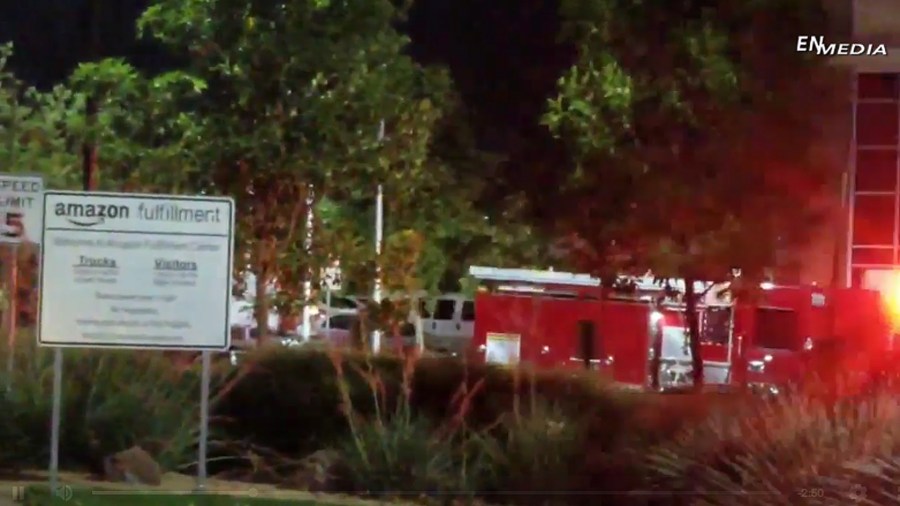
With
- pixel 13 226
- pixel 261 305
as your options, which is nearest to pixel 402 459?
pixel 13 226

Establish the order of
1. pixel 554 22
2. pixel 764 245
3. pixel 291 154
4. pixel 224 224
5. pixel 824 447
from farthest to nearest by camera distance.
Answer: pixel 554 22 < pixel 291 154 < pixel 764 245 < pixel 224 224 < pixel 824 447

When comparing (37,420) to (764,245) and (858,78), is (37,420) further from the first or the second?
(858,78)

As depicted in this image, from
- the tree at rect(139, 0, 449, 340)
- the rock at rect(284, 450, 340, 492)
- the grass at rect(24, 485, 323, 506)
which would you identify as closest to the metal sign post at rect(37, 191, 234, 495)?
the grass at rect(24, 485, 323, 506)

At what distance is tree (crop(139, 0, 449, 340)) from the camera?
66.9 feet

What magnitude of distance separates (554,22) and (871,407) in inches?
807

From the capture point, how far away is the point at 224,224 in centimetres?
1162

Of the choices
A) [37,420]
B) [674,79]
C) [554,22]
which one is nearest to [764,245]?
[674,79]

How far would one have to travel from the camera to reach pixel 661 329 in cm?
2358

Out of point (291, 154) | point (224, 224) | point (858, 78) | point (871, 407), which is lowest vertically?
point (871, 407)

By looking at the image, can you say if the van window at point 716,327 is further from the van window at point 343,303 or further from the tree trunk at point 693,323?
the van window at point 343,303

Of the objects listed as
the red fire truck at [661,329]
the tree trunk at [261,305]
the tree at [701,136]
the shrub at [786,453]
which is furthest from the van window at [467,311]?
the shrub at [786,453]

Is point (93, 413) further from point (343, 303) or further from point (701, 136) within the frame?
point (343, 303)

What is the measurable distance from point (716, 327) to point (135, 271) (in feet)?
44.7

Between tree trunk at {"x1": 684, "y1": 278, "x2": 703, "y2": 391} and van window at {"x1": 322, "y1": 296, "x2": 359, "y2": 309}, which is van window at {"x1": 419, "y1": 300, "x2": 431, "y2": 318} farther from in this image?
tree trunk at {"x1": 684, "y1": 278, "x2": 703, "y2": 391}
